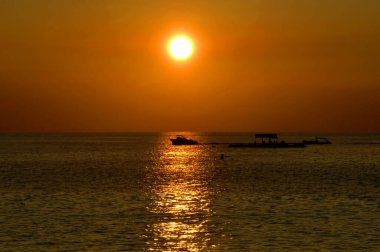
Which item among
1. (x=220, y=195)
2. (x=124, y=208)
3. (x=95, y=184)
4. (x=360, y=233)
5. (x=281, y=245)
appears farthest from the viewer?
(x=95, y=184)

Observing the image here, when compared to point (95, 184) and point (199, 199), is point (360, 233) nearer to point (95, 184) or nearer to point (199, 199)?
point (199, 199)

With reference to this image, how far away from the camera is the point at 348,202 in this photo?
197 feet

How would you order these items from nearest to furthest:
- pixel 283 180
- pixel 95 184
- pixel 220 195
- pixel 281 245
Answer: pixel 281 245
pixel 220 195
pixel 95 184
pixel 283 180

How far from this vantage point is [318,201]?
61031 millimetres

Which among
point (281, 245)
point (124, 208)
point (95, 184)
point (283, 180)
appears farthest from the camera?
point (283, 180)

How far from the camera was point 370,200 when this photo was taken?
2451 inches

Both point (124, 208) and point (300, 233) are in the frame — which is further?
point (124, 208)

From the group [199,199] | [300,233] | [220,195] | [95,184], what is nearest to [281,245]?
[300,233]

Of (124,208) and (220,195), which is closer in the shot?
(124,208)

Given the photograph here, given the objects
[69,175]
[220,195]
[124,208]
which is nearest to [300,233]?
[124,208]

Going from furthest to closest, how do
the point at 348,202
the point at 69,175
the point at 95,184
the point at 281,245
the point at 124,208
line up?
the point at 69,175, the point at 95,184, the point at 348,202, the point at 124,208, the point at 281,245

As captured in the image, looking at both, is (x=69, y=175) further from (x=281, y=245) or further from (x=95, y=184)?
(x=281, y=245)

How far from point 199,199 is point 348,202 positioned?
1415 cm

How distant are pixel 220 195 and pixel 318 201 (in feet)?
36.4
